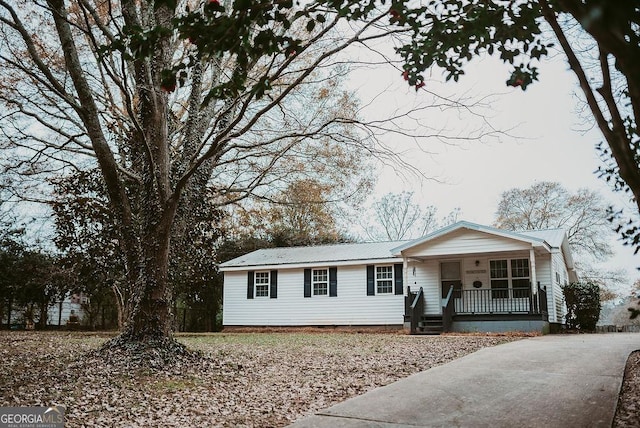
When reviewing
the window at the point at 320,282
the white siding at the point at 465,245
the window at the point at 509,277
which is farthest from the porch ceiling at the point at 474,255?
the window at the point at 320,282

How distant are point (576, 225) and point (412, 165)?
24.9 m

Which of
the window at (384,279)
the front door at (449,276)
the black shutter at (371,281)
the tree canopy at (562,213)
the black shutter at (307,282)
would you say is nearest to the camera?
the front door at (449,276)

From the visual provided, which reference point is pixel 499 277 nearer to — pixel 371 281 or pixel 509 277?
pixel 509 277

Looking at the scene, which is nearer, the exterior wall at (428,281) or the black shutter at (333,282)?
the exterior wall at (428,281)

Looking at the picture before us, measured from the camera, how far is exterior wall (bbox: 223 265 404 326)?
20594mm

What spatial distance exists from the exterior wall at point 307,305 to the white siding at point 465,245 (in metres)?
2.65

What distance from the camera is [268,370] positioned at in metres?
7.86

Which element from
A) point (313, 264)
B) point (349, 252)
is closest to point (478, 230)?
point (349, 252)

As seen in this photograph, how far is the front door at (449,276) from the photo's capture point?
19281 millimetres

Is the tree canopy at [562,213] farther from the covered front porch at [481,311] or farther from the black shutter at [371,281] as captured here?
the black shutter at [371,281]

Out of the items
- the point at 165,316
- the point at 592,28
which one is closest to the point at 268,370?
the point at 165,316

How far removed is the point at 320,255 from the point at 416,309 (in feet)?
18.0

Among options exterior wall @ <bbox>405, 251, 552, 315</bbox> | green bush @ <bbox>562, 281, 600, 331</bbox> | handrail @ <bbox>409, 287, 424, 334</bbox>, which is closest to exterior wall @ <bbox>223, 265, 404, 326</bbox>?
exterior wall @ <bbox>405, 251, 552, 315</bbox>

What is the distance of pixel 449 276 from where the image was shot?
64.1 ft
